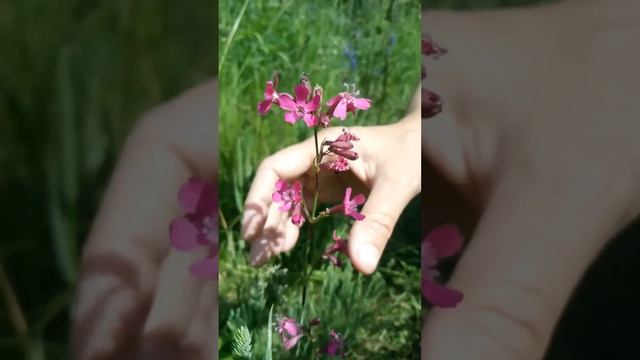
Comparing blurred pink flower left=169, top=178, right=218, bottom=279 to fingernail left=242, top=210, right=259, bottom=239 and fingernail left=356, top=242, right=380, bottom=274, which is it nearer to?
fingernail left=242, top=210, right=259, bottom=239

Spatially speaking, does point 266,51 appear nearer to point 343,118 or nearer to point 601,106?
point 343,118

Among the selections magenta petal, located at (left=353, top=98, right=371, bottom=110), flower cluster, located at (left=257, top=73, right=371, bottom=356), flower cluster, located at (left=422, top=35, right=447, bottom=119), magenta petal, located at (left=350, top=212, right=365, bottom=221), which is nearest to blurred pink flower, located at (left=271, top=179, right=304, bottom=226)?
flower cluster, located at (left=257, top=73, right=371, bottom=356)

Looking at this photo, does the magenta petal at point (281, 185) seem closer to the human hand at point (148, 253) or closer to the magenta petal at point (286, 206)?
the magenta petal at point (286, 206)

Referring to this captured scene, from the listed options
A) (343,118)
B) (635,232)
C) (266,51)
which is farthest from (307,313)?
(635,232)

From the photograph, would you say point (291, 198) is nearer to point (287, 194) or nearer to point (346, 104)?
point (287, 194)

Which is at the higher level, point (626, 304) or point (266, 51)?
point (266, 51)

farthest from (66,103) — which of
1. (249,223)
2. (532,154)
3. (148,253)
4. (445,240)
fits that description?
(532,154)
